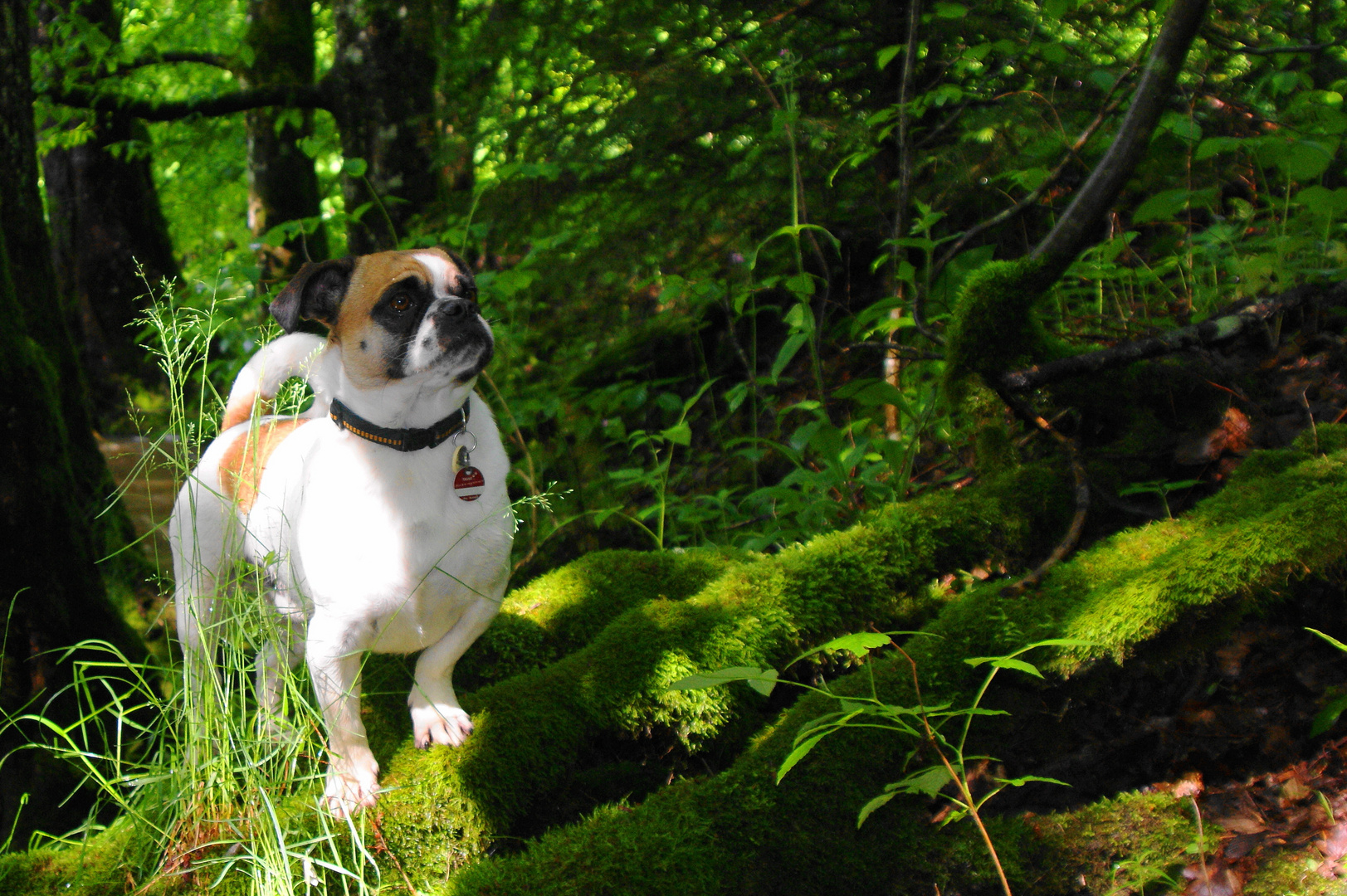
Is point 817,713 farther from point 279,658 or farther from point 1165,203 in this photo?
point 1165,203

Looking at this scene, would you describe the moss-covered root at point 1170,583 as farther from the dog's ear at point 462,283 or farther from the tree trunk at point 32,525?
the tree trunk at point 32,525

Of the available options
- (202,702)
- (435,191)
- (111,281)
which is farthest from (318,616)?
(111,281)

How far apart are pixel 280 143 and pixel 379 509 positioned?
10040mm

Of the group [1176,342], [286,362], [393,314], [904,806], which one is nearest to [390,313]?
[393,314]

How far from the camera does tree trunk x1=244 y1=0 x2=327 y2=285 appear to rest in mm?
9695

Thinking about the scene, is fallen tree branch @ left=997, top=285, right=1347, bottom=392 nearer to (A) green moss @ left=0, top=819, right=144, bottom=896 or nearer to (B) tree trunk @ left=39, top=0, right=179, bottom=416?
(A) green moss @ left=0, top=819, right=144, bottom=896

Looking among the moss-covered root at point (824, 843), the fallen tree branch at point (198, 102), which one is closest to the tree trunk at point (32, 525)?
the moss-covered root at point (824, 843)

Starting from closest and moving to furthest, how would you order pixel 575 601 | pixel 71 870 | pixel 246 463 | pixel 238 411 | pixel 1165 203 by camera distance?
pixel 71 870 < pixel 246 463 < pixel 238 411 < pixel 575 601 < pixel 1165 203

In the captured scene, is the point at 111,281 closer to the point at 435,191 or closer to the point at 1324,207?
the point at 435,191

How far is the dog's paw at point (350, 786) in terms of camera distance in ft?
7.14

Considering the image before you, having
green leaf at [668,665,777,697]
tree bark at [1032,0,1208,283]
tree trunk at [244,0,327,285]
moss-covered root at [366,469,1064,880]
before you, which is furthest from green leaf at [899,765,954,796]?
tree trunk at [244,0,327,285]

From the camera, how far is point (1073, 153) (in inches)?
150

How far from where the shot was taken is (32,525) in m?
3.73

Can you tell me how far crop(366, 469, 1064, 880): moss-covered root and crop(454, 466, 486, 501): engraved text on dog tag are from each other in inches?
25.1
